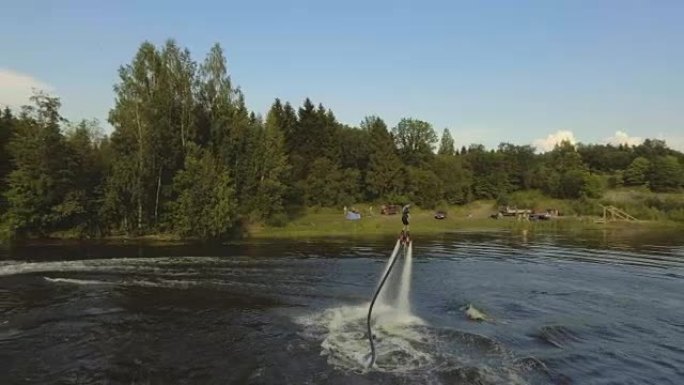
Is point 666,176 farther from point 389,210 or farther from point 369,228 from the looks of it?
point 369,228

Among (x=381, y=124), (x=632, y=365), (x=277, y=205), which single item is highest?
(x=381, y=124)

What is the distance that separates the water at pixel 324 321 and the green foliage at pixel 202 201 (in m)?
17.5

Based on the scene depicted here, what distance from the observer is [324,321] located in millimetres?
29453

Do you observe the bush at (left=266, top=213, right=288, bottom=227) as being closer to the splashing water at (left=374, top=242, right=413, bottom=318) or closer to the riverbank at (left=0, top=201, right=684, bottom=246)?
the riverbank at (left=0, top=201, right=684, bottom=246)

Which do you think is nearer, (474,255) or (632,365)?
(632,365)

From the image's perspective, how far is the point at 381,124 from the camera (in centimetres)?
13512

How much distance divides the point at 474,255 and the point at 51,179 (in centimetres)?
5081

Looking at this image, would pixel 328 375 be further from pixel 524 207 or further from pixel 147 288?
pixel 524 207

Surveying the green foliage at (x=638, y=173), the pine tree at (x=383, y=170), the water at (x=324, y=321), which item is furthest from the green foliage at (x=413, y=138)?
the water at (x=324, y=321)

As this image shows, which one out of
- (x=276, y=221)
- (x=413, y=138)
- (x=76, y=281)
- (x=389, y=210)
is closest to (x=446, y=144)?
(x=413, y=138)

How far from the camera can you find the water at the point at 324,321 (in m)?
22.0

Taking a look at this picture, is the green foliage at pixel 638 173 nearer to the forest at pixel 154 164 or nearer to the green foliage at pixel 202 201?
the forest at pixel 154 164

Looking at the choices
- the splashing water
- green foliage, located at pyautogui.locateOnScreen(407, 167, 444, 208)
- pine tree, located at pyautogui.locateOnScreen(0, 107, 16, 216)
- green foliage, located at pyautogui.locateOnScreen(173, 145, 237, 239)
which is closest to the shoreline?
green foliage, located at pyautogui.locateOnScreen(173, 145, 237, 239)

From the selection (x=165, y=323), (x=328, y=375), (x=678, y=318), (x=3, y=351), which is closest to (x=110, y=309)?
(x=165, y=323)
